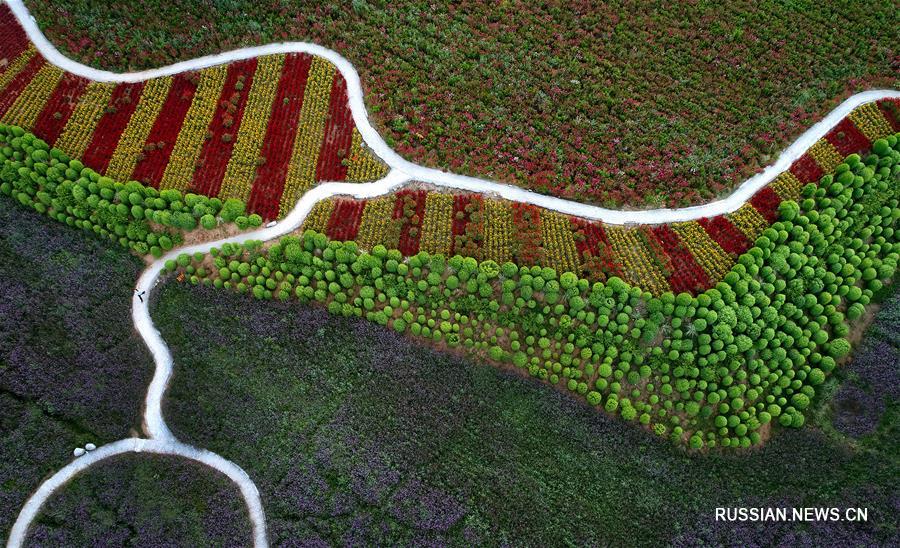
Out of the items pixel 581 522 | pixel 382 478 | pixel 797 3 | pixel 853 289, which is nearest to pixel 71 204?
pixel 382 478

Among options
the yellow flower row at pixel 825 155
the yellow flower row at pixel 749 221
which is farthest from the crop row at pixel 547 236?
the yellow flower row at pixel 825 155

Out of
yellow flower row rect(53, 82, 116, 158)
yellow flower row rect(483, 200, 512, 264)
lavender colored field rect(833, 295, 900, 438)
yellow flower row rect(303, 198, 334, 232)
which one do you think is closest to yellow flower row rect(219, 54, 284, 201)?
yellow flower row rect(303, 198, 334, 232)

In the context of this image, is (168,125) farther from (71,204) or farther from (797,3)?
(797,3)

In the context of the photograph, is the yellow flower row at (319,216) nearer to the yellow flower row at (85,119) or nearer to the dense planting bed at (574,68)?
the dense planting bed at (574,68)

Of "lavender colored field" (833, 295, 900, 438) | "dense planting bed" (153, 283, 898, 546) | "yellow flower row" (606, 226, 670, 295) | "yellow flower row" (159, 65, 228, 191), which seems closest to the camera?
"dense planting bed" (153, 283, 898, 546)

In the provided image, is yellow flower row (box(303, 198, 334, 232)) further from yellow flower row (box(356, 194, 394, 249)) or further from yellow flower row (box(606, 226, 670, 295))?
yellow flower row (box(606, 226, 670, 295))

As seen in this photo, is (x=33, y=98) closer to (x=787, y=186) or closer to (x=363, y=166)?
(x=363, y=166)
